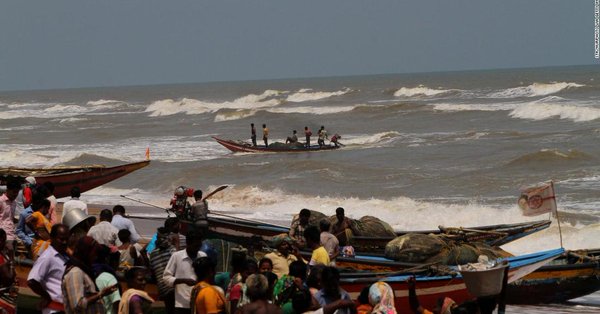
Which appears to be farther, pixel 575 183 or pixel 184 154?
pixel 184 154

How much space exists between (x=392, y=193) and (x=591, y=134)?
54.9ft

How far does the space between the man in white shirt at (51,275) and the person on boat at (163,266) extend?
1.06 m

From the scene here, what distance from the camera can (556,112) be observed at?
49.0 meters

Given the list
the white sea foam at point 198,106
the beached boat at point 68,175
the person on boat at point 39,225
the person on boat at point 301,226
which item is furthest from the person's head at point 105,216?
the white sea foam at point 198,106

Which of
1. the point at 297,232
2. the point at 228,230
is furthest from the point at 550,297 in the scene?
the point at 228,230

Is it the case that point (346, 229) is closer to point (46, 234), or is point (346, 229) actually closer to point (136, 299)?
point (46, 234)

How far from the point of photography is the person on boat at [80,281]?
227 inches

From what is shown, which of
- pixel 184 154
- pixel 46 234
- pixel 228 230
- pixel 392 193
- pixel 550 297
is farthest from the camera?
pixel 184 154

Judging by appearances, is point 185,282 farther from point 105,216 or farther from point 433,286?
point 433,286

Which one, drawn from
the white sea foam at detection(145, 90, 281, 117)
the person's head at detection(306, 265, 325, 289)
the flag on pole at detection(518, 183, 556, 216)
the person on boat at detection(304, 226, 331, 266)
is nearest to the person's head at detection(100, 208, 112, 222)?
the person on boat at detection(304, 226, 331, 266)

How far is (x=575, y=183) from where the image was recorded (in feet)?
77.5

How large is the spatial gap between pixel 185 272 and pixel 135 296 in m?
0.77

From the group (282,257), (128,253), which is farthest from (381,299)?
(128,253)

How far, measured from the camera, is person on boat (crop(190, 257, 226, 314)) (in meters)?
6.00
